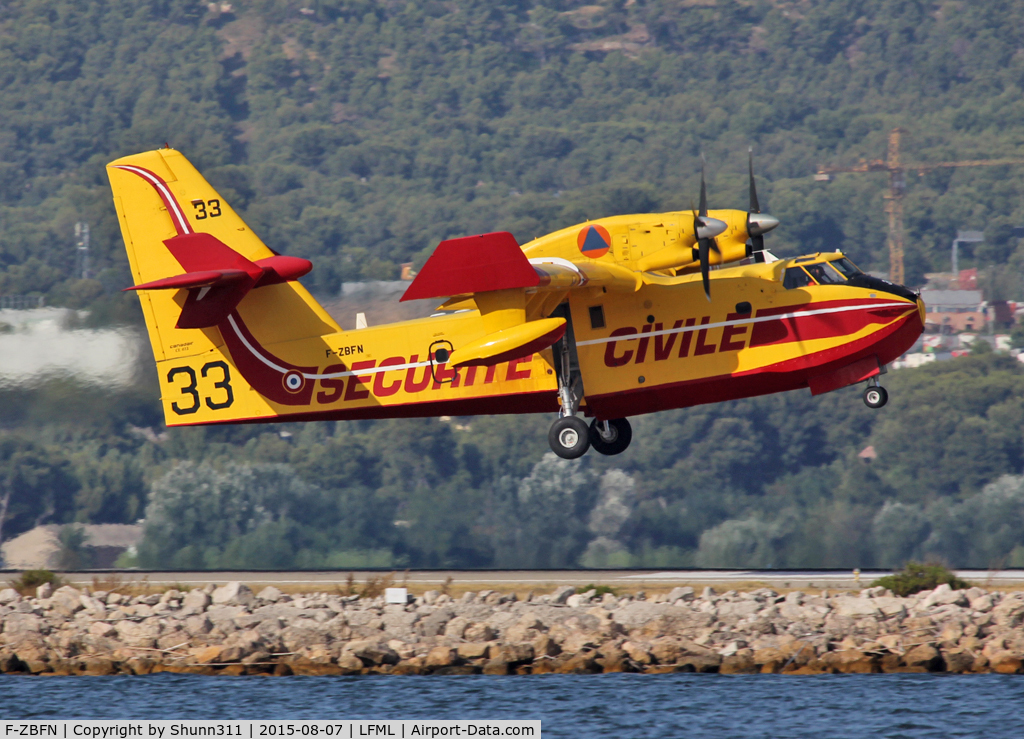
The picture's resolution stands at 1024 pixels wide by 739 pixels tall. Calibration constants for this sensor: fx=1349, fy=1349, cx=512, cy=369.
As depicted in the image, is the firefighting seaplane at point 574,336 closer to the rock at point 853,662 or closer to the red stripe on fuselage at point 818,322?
the red stripe on fuselage at point 818,322

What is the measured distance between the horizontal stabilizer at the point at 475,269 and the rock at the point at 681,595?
1098 centimetres

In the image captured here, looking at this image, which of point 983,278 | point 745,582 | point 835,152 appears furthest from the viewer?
point 835,152

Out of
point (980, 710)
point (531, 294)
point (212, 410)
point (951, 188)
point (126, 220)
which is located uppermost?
point (951, 188)

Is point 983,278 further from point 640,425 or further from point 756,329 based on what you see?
point 756,329

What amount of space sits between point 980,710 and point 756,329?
8611 millimetres

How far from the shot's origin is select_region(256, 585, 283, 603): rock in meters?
33.4

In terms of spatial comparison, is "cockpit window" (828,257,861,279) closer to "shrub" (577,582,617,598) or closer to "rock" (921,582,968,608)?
"rock" (921,582,968,608)

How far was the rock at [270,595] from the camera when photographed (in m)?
33.4

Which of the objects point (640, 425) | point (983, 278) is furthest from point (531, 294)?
point (983, 278)

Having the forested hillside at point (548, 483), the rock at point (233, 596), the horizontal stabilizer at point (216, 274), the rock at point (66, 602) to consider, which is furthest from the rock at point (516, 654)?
the forested hillside at point (548, 483)

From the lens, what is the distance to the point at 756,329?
2656 centimetres

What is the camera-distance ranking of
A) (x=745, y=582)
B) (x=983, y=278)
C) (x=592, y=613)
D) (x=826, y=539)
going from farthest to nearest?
(x=983, y=278) < (x=826, y=539) < (x=745, y=582) < (x=592, y=613)

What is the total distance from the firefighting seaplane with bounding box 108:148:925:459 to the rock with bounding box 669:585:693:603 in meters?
6.48

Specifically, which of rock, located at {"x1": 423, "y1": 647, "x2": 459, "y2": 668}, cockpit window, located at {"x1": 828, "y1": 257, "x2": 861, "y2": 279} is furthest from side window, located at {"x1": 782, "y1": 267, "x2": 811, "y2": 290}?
rock, located at {"x1": 423, "y1": 647, "x2": 459, "y2": 668}
